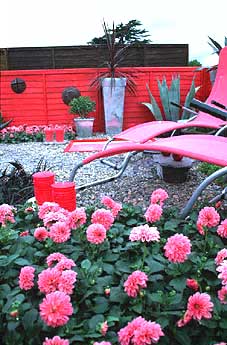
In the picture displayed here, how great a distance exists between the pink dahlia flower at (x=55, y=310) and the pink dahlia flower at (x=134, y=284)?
17 centimetres

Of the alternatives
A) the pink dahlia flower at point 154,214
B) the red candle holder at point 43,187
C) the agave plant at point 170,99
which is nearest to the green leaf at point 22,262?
the pink dahlia flower at point 154,214

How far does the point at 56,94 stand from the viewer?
7.35 m

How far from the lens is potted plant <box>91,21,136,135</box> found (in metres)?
6.93

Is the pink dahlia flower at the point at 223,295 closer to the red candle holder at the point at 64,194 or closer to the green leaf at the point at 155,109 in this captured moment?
the red candle holder at the point at 64,194

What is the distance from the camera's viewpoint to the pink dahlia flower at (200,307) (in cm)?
100

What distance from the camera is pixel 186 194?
3.10m

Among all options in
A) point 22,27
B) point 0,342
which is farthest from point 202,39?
point 0,342

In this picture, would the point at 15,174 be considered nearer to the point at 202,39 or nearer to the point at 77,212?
the point at 77,212

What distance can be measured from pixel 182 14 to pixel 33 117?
3.37 metres

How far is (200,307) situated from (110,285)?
26cm

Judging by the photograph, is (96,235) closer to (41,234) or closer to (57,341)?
(41,234)

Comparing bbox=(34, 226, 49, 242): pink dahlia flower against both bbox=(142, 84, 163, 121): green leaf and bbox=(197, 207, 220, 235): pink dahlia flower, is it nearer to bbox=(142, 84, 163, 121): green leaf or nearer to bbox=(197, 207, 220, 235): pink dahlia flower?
bbox=(197, 207, 220, 235): pink dahlia flower

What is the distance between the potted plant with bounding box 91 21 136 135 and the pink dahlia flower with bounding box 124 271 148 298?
6.05 metres

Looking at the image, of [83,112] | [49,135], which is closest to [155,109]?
[83,112]
